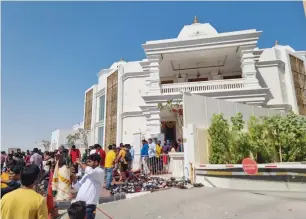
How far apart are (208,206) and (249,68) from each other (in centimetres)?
1145

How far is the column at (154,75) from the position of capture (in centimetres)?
1505

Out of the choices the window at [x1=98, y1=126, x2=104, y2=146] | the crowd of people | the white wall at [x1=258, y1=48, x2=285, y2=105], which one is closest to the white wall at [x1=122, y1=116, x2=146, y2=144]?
the window at [x1=98, y1=126, x2=104, y2=146]

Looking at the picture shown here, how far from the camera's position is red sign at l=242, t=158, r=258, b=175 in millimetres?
6887

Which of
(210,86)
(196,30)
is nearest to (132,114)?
(210,86)

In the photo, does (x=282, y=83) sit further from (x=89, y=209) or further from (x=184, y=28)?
(x=89, y=209)

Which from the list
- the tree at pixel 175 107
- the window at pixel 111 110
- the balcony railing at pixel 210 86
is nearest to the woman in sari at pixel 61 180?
the tree at pixel 175 107

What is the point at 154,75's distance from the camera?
15.6 meters

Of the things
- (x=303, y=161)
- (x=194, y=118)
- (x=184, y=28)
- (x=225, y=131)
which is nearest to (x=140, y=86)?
(x=184, y=28)

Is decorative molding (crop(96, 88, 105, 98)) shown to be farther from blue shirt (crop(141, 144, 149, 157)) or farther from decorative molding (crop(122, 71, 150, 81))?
blue shirt (crop(141, 144, 149, 157))

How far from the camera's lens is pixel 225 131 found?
802 centimetres

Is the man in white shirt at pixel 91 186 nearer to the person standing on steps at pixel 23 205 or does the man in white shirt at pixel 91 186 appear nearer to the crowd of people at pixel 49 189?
the crowd of people at pixel 49 189

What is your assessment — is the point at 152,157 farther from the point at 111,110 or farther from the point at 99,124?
the point at 99,124

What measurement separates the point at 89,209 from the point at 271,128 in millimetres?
7390

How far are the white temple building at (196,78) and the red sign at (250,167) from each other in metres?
6.99
